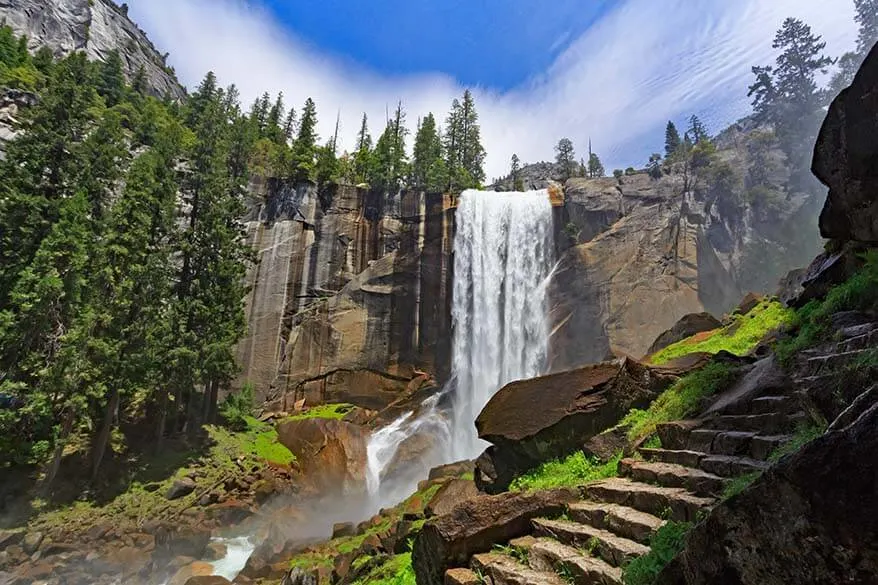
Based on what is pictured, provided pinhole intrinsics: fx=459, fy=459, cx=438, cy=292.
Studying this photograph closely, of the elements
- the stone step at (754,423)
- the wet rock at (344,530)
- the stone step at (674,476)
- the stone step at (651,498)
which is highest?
the stone step at (754,423)

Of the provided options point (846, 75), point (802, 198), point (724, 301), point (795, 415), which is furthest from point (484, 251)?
point (846, 75)

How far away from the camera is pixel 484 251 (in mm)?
37812

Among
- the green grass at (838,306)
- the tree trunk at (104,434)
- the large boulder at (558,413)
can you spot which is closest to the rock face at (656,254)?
the large boulder at (558,413)

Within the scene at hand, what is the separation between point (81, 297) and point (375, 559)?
19.8 m

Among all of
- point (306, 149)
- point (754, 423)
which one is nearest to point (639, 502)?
point (754, 423)

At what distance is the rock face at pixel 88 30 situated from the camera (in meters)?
64.0

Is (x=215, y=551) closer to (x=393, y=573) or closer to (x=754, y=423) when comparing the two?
(x=393, y=573)

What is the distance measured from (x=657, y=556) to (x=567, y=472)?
16.7 ft

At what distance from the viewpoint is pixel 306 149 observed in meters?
44.1

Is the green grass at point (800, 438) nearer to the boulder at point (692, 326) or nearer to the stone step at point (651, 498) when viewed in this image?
the stone step at point (651, 498)

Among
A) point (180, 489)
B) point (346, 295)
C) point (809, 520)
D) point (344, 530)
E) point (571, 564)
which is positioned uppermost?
point (346, 295)

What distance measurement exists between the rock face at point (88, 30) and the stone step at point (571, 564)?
276 ft

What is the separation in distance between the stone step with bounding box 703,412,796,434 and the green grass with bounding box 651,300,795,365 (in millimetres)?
6664

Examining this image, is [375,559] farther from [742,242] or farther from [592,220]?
[742,242]
